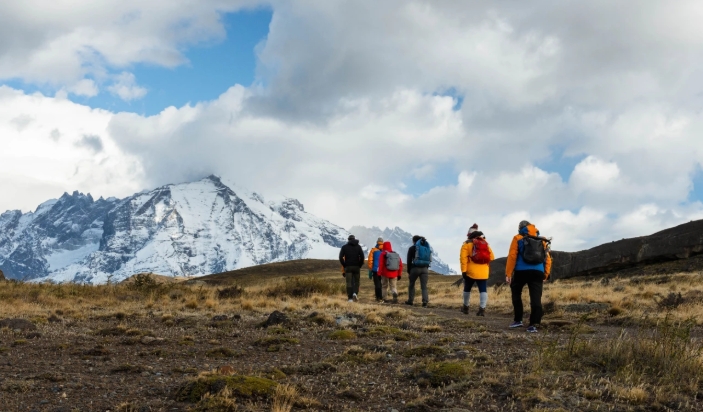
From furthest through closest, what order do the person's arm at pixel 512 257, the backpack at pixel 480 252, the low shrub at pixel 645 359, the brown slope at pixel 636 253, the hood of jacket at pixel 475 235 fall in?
1. the brown slope at pixel 636 253
2. the hood of jacket at pixel 475 235
3. the backpack at pixel 480 252
4. the person's arm at pixel 512 257
5. the low shrub at pixel 645 359

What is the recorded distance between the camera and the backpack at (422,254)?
18844mm

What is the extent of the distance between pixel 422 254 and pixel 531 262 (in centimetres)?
708

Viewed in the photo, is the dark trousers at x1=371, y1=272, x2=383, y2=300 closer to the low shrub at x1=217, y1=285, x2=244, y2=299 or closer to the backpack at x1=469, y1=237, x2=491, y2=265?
the low shrub at x1=217, y1=285, x2=244, y2=299

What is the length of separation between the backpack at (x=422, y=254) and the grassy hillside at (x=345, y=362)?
3962 millimetres

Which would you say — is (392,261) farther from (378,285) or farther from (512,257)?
(512,257)

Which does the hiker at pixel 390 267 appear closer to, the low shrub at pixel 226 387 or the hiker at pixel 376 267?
the hiker at pixel 376 267

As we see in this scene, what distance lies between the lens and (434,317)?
14352 mm

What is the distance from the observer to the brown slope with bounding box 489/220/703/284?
28188 millimetres

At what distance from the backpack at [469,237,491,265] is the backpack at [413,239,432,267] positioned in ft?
11.2

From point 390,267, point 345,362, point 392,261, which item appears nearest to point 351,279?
point 390,267

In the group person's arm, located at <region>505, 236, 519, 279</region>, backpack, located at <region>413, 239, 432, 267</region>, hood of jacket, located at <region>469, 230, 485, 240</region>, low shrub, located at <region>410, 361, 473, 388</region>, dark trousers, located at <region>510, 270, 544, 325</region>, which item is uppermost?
hood of jacket, located at <region>469, 230, 485, 240</region>

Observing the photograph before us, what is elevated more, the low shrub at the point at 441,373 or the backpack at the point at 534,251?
the backpack at the point at 534,251

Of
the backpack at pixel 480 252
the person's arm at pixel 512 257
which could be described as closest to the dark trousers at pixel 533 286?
the person's arm at pixel 512 257

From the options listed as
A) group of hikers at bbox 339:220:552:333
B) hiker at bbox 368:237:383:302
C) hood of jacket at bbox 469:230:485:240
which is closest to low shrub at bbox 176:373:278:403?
group of hikers at bbox 339:220:552:333
